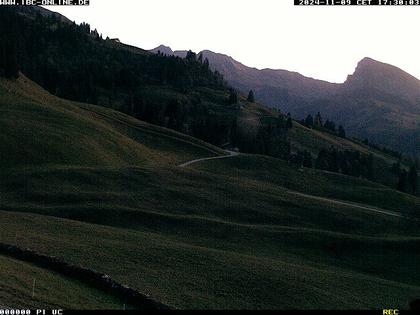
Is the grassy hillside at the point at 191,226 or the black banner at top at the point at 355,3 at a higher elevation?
the black banner at top at the point at 355,3

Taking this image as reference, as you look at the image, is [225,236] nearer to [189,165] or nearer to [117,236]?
[117,236]

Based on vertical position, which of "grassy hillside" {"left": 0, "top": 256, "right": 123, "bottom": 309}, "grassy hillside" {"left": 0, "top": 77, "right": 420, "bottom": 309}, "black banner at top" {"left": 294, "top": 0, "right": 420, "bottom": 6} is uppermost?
"black banner at top" {"left": 294, "top": 0, "right": 420, "bottom": 6}

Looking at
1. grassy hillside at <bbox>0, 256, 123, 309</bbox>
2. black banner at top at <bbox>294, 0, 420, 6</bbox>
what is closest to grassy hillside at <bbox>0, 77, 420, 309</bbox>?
grassy hillside at <bbox>0, 256, 123, 309</bbox>

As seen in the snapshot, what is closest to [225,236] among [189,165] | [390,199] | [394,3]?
[394,3]

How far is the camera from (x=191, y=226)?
6172cm

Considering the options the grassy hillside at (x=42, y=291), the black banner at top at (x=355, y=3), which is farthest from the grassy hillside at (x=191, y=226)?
the black banner at top at (x=355, y=3)

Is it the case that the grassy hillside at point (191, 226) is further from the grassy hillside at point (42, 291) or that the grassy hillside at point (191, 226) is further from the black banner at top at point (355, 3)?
the black banner at top at point (355, 3)

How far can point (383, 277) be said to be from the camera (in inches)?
2199

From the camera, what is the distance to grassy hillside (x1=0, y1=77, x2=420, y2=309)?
3812cm

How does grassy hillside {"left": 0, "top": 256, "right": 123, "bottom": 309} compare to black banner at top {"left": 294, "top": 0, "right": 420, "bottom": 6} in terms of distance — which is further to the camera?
black banner at top {"left": 294, "top": 0, "right": 420, "bottom": 6}

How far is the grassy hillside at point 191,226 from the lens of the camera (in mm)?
38125

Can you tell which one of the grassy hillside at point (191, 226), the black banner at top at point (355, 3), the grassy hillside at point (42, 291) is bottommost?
the grassy hillside at point (191, 226)

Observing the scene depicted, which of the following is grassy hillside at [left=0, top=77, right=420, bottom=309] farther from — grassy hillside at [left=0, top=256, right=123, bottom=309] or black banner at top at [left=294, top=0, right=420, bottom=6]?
black banner at top at [left=294, top=0, right=420, bottom=6]

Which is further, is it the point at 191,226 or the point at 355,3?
the point at 191,226
